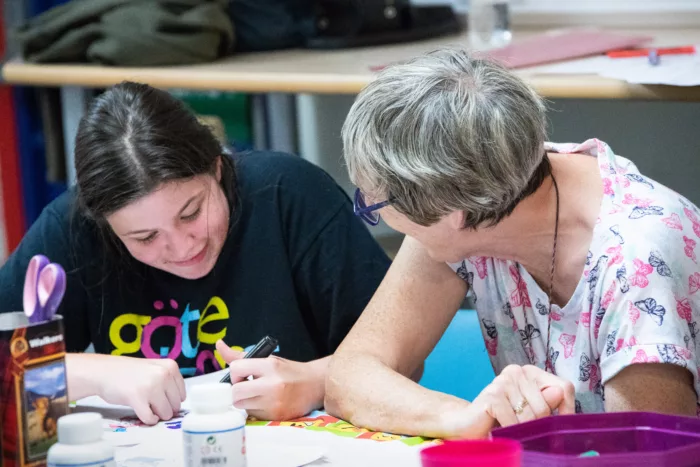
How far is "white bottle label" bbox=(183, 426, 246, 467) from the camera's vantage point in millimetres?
1001

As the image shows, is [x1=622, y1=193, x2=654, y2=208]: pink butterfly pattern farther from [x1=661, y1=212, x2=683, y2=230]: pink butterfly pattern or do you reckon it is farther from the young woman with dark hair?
the young woman with dark hair

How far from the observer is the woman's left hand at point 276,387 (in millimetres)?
1382

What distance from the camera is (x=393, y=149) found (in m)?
1.25

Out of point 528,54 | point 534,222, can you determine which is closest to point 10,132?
point 528,54

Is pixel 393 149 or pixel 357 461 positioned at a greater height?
pixel 393 149

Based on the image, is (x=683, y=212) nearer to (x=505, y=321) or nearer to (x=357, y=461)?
(x=505, y=321)

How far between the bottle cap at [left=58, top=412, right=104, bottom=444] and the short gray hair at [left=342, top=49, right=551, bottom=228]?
49cm

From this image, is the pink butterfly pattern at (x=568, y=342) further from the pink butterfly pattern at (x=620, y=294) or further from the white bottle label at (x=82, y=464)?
the white bottle label at (x=82, y=464)

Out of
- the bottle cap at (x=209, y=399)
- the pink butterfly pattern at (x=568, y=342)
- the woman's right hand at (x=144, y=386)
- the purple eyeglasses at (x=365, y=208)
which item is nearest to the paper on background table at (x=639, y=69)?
the pink butterfly pattern at (x=568, y=342)

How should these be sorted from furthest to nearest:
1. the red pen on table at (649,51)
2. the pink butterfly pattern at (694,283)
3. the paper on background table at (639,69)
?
1. the red pen on table at (649,51)
2. the paper on background table at (639,69)
3. the pink butterfly pattern at (694,283)

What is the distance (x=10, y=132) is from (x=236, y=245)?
6.52ft

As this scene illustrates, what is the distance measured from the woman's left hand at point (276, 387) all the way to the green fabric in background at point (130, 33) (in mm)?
1495

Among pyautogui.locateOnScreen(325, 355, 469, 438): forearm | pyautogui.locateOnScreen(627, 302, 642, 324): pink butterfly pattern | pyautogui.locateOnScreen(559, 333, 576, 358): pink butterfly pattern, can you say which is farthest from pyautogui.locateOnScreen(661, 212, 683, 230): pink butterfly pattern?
pyautogui.locateOnScreen(325, 355, 469, 438): forearm

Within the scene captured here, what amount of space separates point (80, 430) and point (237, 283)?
2.49 ft
